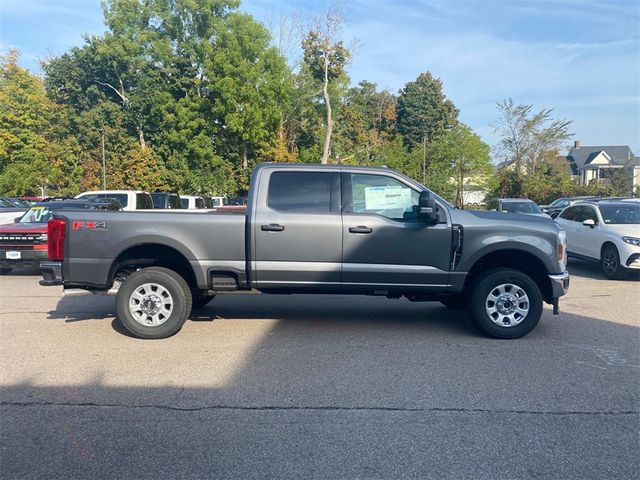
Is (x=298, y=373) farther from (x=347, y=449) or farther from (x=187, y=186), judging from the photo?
(x=187, y=186)

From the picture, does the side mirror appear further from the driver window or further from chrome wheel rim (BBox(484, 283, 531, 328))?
chrome wheel rim (BBox(484, 283, 531, 328))

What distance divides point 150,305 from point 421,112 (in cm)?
7051

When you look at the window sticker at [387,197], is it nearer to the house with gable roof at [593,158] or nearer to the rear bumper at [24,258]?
the rear bumper at [24,258]

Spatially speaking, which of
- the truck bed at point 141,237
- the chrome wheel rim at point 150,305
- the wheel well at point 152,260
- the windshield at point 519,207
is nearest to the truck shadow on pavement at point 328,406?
the chrome wheel rim at point 150,305

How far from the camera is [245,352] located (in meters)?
6.30

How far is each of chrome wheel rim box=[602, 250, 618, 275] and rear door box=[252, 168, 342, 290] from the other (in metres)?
8.04

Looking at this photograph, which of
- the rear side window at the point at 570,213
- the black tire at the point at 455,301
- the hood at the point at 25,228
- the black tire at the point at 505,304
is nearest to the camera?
the black tire at the point at 505,304

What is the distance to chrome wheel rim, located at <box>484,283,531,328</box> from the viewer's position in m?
6.94

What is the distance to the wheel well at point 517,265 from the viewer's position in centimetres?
701

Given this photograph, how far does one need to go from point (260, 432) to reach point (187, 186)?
40942 millimetres

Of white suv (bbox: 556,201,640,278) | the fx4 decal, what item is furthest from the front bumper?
white suv (bbox: 556,201,640,278)

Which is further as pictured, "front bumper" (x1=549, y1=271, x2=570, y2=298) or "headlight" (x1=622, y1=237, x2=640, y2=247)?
"headlight" (x1=622, y1=237, x2=640, y2=247)

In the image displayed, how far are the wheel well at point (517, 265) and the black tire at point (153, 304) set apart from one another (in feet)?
11.9

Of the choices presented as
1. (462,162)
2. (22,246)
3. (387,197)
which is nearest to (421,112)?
(462,162)
